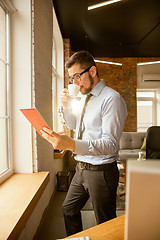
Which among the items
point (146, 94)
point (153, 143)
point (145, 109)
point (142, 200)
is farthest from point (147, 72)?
point (142, 200)

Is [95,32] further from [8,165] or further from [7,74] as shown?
[8,165]

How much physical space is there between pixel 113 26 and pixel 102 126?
3.74 m

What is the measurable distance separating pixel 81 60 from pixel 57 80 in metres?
3.57

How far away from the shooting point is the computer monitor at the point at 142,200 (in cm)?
31


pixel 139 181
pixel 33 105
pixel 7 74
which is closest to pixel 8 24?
pixel 7 74

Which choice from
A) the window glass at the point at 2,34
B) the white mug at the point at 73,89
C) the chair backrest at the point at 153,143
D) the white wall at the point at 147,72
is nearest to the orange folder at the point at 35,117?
the white mug at the point at 73,89

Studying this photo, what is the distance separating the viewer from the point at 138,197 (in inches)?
12.6

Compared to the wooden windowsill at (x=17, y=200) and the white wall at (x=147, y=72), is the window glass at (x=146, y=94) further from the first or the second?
the wooden windowsill at (x=17, y=200)

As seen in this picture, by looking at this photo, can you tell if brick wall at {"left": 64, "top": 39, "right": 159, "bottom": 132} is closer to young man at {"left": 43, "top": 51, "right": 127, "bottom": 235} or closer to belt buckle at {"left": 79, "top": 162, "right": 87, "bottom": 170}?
young man at {"left": 43, "top": 51, "right": 127, "bottom": 235}

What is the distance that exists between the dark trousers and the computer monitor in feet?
3.42

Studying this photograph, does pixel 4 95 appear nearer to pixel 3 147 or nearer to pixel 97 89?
pixel 3 147

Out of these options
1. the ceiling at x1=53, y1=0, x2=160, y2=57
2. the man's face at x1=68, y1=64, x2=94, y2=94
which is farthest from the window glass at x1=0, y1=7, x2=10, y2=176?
the ceiling at x1=53, y1=0, x2=160, y2=57

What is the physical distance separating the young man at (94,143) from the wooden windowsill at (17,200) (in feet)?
1.08

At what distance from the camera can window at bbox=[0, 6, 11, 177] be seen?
1.75 metres
